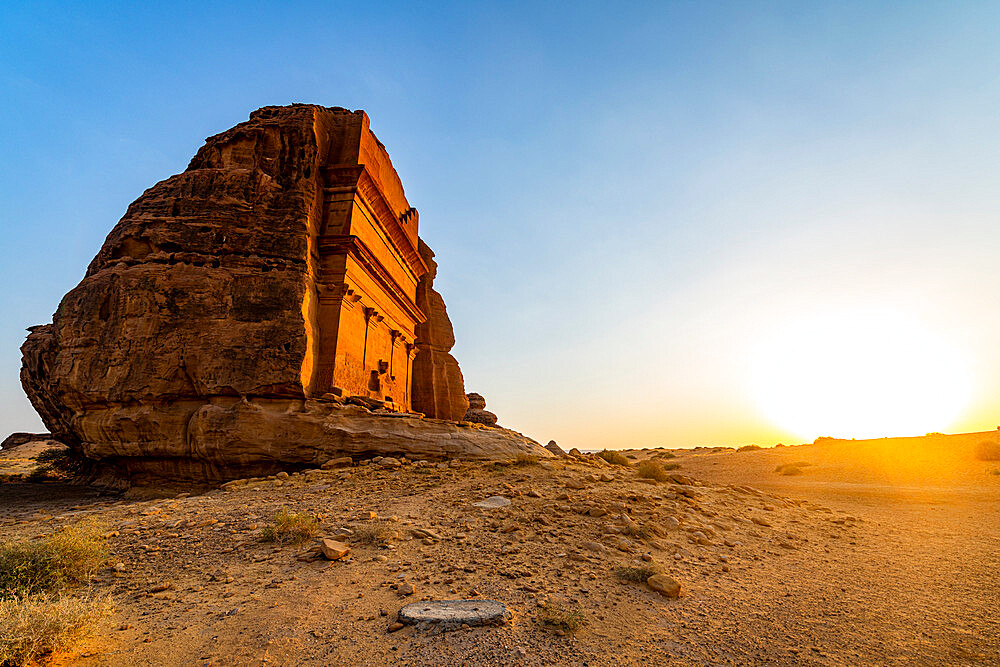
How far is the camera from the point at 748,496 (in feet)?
30.9

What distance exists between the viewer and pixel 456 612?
3500 millimetres

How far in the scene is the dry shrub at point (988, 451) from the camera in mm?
16812

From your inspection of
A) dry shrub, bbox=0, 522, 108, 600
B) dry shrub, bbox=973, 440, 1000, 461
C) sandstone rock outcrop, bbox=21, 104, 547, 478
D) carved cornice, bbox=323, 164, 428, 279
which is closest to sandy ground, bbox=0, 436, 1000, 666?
dry shrub, bbox=0, 522, 108, 600

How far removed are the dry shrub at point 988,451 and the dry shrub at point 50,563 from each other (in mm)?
24226

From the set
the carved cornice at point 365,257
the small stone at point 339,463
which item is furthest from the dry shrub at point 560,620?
the carved cornice at point 365,257

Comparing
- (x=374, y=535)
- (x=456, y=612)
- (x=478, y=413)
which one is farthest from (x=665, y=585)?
(x=478, y=413)

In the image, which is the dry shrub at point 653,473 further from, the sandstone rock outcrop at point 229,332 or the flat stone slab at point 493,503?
the flat stone slab at point 493,503

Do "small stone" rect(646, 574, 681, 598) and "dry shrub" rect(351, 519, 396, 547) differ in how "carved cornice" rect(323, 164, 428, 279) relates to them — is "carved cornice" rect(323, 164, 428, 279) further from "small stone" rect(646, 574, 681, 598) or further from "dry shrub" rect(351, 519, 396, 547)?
"small stone" rect(646, 574, 681, 598)

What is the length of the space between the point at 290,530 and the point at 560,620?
10.8 ft

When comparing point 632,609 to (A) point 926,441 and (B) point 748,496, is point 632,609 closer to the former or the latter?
(B) point 748,496

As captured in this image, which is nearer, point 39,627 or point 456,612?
point 39,627

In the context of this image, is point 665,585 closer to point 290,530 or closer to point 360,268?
point 290,530

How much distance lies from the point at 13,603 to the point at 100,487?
9.28 metres

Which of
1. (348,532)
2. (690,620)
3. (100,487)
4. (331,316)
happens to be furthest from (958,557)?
(100,487)
